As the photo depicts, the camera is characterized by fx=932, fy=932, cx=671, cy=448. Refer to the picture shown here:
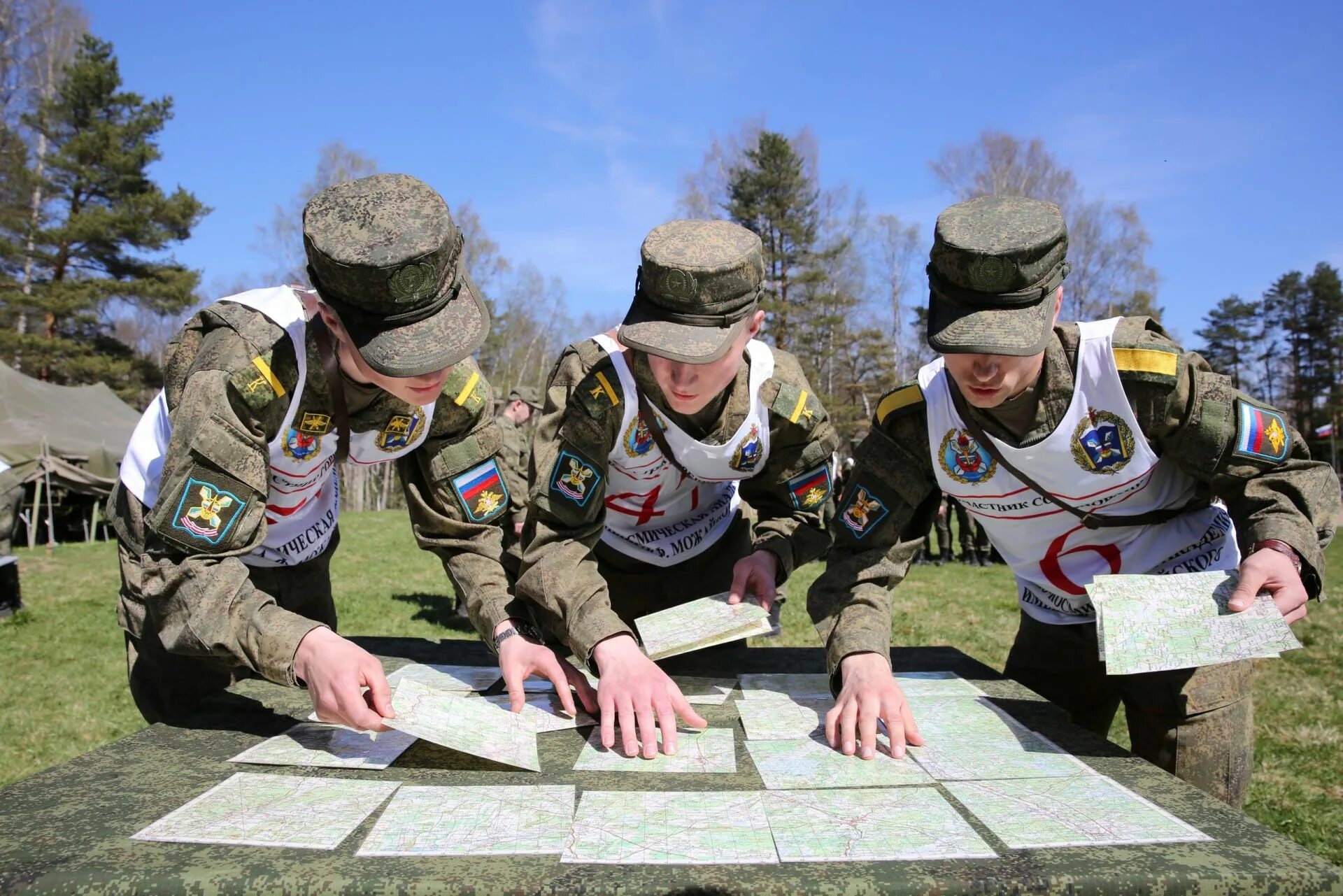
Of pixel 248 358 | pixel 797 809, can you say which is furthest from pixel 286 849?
pixel 248 358

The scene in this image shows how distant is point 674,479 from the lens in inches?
115

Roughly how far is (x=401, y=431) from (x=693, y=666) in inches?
41.5

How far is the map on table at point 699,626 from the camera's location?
7.43 feet

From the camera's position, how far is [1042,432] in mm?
2297

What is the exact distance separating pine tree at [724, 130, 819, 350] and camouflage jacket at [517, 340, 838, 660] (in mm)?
24343

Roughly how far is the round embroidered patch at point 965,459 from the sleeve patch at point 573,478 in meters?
0.94

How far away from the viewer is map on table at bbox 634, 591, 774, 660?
2266 millimetres

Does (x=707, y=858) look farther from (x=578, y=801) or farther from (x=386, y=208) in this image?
(x=386, y=208)

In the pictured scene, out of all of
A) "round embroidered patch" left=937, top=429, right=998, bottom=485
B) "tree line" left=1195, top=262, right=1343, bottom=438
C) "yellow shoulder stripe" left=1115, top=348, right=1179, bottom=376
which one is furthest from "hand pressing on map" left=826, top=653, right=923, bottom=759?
"tree line" left=1195, top=262, right=1343, bottom=438

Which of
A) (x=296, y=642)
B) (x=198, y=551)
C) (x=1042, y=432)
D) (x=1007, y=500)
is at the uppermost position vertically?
(x=1042, y=432)

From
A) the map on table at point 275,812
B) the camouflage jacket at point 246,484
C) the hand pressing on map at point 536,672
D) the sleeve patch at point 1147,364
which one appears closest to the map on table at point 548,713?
the hand pressing on map at point 536,672

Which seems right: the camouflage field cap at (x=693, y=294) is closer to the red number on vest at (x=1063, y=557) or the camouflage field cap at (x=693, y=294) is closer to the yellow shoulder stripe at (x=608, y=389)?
the yellow shoulder stripe at (x=608, y=389)

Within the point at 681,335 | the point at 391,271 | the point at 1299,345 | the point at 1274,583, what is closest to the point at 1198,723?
the point at 1274,583

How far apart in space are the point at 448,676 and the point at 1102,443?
1.78 meters
